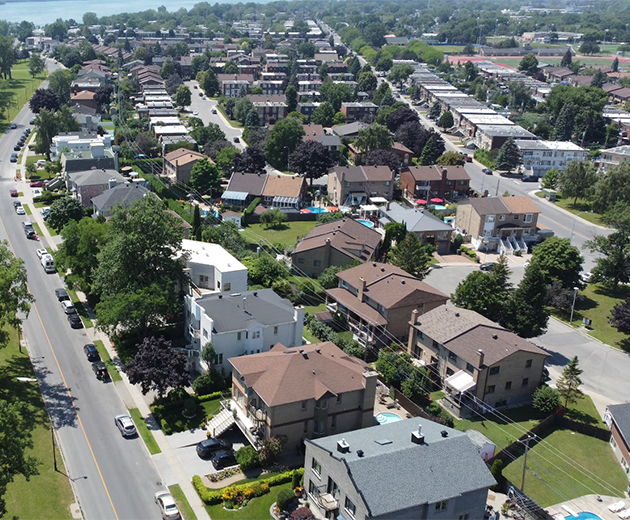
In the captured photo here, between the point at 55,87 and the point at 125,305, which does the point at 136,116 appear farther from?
the point at 125,305

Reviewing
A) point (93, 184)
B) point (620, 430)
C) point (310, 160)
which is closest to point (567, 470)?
point (620, 430)

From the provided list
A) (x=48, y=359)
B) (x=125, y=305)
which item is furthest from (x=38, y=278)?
(x=125, y=305)

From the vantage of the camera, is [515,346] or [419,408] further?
[515,346]

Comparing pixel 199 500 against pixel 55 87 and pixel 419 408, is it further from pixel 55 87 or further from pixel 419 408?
pixel 55 87

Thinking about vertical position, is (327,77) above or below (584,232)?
above

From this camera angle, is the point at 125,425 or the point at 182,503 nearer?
the point at 182,503

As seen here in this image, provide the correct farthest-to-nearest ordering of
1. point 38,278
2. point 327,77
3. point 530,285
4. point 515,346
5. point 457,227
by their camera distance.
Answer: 1. point 327,77
2. point 457,227
3. point 38,278
4. point 530,285
5. point 515,346

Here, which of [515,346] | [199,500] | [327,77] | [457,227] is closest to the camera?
[199,500]

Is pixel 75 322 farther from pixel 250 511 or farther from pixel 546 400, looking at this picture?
pixel 546 400
